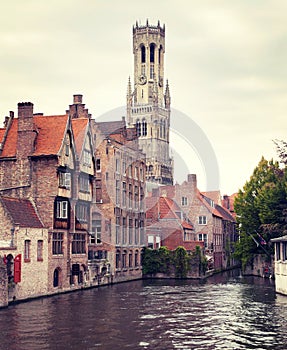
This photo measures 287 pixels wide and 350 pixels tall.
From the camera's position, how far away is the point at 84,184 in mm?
58438

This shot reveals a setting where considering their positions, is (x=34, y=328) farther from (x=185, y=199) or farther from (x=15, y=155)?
(x=185, y=199)

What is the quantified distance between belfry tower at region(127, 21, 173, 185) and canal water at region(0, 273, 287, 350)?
429 ft

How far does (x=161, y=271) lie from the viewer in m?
74.9

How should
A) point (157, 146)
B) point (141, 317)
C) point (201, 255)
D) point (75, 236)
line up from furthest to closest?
1. point (157, 146)
2. point (201, 255)
3. point (75, 236)
4. point (141, 317)

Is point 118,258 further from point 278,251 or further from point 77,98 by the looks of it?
point 278,251

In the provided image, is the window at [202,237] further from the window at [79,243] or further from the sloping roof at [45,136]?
the sloping roof at [45,136]

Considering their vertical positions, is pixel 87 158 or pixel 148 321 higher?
pixel 87 158

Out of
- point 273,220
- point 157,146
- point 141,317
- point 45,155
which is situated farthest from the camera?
→ point 157,146

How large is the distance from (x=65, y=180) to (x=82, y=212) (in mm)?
5972

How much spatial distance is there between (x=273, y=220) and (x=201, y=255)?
10.6 meters

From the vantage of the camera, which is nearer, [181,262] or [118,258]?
[118,258]

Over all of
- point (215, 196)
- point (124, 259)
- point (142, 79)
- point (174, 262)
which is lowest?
point (174, 262)

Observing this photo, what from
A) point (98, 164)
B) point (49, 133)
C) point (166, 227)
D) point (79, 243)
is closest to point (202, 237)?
point (166, 227)

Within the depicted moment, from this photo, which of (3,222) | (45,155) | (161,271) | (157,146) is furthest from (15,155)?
(157,146)
